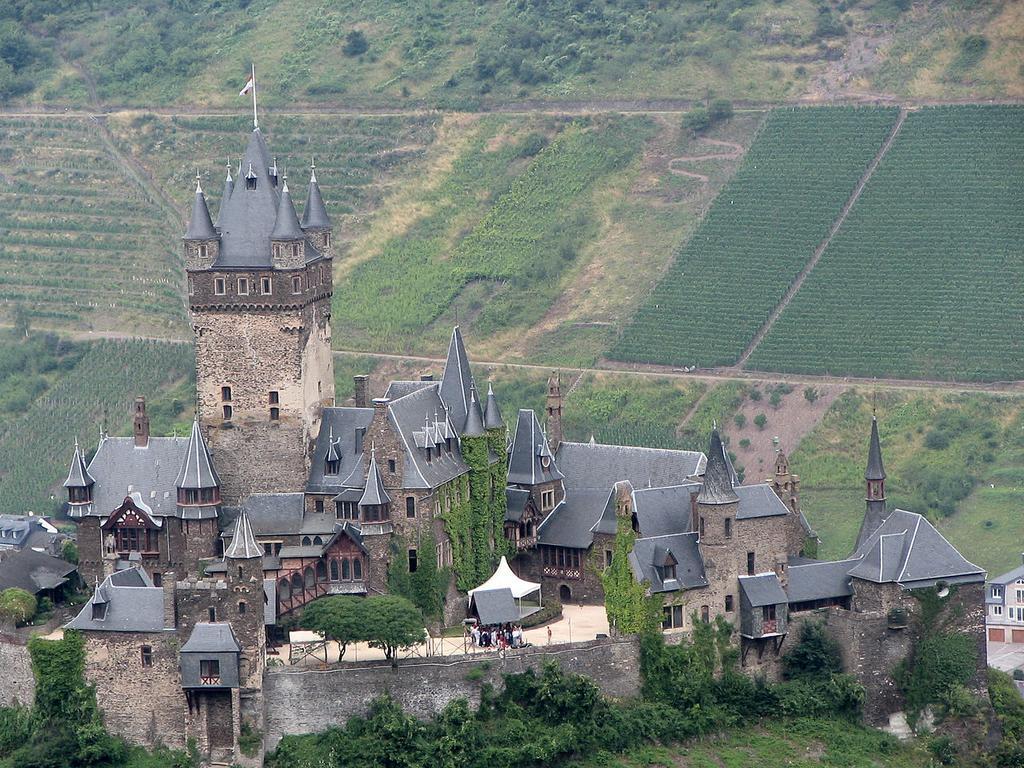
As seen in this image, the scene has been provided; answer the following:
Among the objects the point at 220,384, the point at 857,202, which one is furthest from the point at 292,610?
the point at 857,202

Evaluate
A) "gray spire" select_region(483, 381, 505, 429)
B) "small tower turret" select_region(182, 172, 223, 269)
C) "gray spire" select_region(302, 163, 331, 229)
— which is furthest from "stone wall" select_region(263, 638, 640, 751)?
"gray spire" select_region(302, 163, 331, 229)

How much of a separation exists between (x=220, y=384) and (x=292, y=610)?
9.63 m

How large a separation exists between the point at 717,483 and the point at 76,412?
1994 inches

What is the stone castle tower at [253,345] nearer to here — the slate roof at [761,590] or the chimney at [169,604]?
the chimney at [169,604]

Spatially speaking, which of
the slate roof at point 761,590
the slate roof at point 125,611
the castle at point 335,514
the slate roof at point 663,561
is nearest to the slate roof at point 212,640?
the castle at point 335,514

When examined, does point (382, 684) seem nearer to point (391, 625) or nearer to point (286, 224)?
point (391, 625)

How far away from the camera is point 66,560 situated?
107 metres

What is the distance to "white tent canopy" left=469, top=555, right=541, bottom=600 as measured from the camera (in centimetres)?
10150

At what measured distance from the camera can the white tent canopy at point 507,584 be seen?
10150cm

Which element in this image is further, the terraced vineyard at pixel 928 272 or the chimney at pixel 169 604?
the terraced vineyard at pixel 928 272

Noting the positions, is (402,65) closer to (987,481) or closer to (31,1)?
(31,1)

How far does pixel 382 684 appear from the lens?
95.8 m

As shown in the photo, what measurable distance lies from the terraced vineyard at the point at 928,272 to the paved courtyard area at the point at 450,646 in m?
34.6

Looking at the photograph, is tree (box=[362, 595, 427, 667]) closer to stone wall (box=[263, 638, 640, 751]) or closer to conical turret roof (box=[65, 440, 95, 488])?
stone wall (box=[263, 638, 640, 751])
